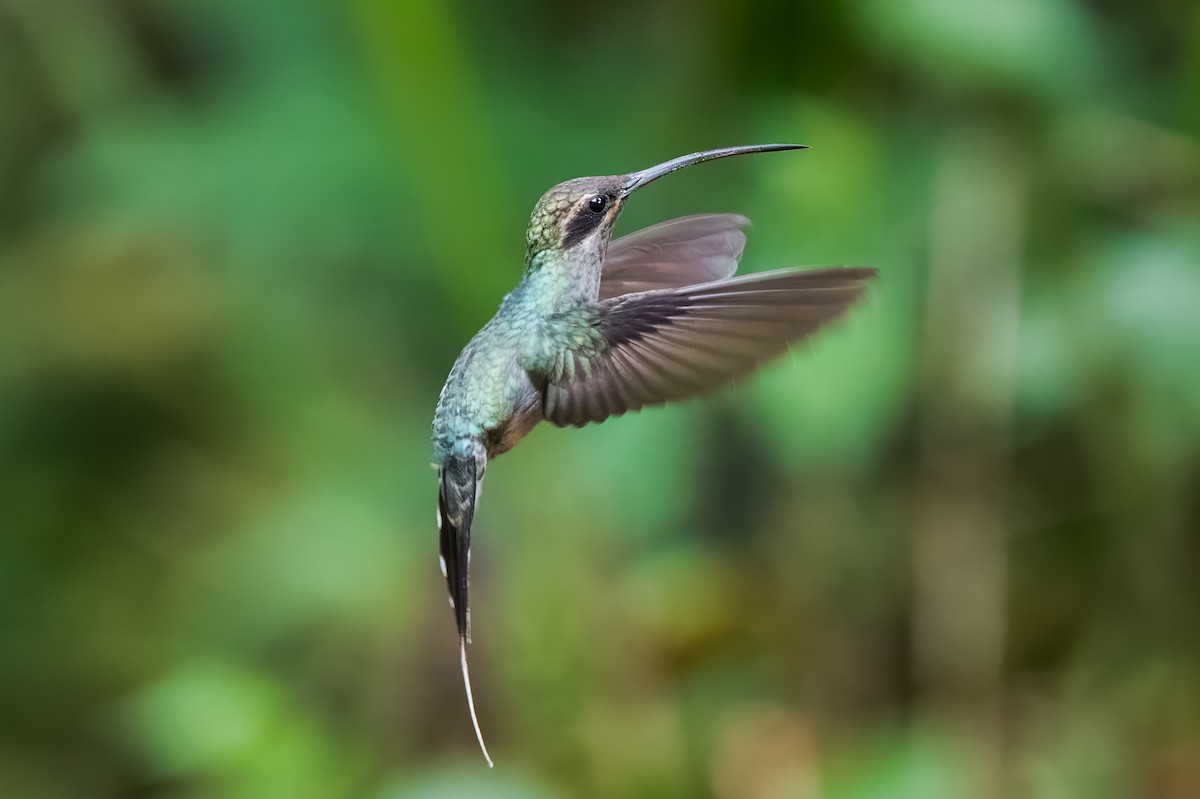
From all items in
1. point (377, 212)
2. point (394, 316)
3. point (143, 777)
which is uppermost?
point (377, 212)

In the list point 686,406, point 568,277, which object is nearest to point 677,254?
point 568,277

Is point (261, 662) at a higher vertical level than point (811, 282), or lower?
lower

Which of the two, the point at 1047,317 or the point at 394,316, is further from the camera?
the point at 394,316

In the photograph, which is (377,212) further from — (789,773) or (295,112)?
(789,773)

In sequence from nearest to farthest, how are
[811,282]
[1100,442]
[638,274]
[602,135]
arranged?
[811,282]
[638,274]
[1100,442]
[602,135]

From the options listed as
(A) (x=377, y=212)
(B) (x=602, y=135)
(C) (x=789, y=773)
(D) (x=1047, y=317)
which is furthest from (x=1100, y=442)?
(A) (x=377, y=212)

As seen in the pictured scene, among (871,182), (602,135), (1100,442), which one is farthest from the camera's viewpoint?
(602,135)

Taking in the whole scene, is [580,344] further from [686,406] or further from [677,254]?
[686,406]

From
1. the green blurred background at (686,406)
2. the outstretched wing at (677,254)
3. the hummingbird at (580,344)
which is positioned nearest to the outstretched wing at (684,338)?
the hummingbird at (580,344)
